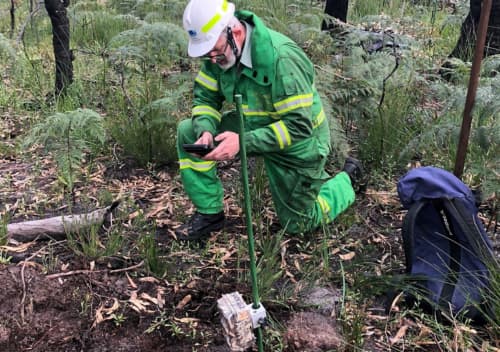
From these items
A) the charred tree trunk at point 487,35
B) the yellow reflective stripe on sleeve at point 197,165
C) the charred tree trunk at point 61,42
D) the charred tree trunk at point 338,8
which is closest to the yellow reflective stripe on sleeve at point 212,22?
the yellow reflective stripe on sleeve at point 197,165

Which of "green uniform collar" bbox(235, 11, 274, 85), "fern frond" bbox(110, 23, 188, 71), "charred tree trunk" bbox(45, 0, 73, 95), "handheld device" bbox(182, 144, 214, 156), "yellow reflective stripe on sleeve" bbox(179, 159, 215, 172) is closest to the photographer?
"handheld device" bbox(182, 144, 214, 156)

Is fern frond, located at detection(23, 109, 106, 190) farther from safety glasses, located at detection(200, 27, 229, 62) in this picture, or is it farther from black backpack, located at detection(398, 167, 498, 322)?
black backpack, located at detection(398, 167, 498, 322)

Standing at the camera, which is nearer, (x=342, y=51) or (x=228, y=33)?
(x=228, y=33)

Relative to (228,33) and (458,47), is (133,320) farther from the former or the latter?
(458,47)

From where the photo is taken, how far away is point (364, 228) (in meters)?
3.07

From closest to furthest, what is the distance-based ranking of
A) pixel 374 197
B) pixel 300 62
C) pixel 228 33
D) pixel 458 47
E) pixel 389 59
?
pixel 228 33, pixel 300 62, pixel 374 197, pixel 389 59, pixel 458 47

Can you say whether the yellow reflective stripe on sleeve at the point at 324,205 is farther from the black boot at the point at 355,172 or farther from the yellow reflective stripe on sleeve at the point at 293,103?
the yellow reflective stripe on sleeve at the point at 293,103

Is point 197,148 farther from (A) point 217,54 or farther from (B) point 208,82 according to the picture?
(B) point 208,82

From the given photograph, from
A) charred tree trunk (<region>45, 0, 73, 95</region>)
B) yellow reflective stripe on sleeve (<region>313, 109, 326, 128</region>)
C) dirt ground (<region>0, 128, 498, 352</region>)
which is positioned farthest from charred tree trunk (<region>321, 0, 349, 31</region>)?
yellow reflective stripe on sleeve (<region>313, 109, 326, 128</region>)

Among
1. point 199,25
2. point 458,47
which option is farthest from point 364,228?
point 458,47

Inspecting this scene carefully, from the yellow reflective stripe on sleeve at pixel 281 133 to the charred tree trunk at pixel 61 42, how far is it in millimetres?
2366

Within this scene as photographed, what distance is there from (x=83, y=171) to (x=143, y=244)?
1.23 m

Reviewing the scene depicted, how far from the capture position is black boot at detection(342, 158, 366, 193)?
3.32m

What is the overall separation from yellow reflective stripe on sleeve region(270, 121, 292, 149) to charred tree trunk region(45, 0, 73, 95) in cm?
237
